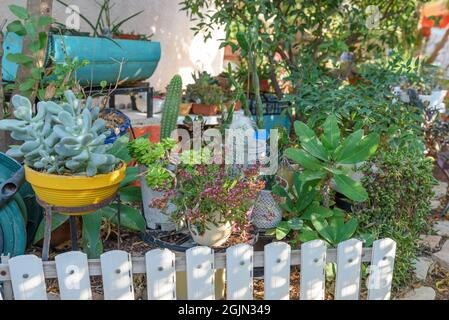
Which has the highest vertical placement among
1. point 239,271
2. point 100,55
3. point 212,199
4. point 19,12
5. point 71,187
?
point 19,12

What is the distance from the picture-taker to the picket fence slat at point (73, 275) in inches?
78.8

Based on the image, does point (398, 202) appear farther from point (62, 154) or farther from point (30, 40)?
point (30, 40)

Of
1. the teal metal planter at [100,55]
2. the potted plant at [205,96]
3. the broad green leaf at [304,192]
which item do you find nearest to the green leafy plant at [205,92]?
the potted plant at [205,96]

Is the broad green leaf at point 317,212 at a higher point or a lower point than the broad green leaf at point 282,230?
higher

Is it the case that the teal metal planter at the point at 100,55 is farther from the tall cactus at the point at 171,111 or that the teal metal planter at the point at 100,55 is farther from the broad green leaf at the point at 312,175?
the broad green leaf at the point at 312,175

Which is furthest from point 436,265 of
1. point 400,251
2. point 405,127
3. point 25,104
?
point 25,104

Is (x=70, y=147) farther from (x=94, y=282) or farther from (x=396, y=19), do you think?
(x=396, y=19)

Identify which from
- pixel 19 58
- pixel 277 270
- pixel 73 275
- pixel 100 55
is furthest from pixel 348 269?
pixel 100 55

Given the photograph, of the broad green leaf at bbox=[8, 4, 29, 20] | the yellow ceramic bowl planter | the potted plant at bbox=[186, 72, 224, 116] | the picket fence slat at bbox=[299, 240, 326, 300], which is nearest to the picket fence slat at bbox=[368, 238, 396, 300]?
the picket fence slat at bbox=[299, 240, 326, 300]

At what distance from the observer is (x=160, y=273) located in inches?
81.5

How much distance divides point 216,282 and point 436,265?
160 centimetres

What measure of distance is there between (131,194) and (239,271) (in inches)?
45.0

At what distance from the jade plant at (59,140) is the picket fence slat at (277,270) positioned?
876 millimetres

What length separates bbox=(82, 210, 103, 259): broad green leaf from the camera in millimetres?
2645
